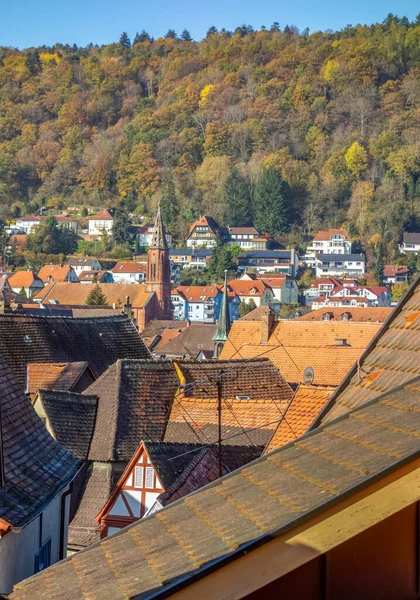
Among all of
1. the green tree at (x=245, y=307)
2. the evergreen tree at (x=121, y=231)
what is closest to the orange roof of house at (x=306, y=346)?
the green tree at (x=245, y=307)

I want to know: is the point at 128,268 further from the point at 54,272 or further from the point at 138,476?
the point at 138,476

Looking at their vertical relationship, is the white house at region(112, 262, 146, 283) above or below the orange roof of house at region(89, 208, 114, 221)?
below

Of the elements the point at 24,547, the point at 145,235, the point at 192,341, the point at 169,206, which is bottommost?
the point at 192,341

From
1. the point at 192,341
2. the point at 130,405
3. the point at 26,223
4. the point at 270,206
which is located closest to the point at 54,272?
the point at 26,223

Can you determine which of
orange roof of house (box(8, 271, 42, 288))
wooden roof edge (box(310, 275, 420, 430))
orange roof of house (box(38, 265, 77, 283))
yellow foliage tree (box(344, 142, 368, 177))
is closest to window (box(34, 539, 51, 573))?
wooden roof edge (box(310, 275, 420, 430))

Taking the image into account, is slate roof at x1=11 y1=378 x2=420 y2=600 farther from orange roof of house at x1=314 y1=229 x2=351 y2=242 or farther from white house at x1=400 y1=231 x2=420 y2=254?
orange roof of house at x1=314 y1=229 x2=351 y2=242

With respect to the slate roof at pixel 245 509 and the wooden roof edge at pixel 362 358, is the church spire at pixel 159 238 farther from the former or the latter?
the slate roof at pixel 245 509

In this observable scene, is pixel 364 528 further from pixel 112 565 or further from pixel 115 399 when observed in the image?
pixel 115 399
